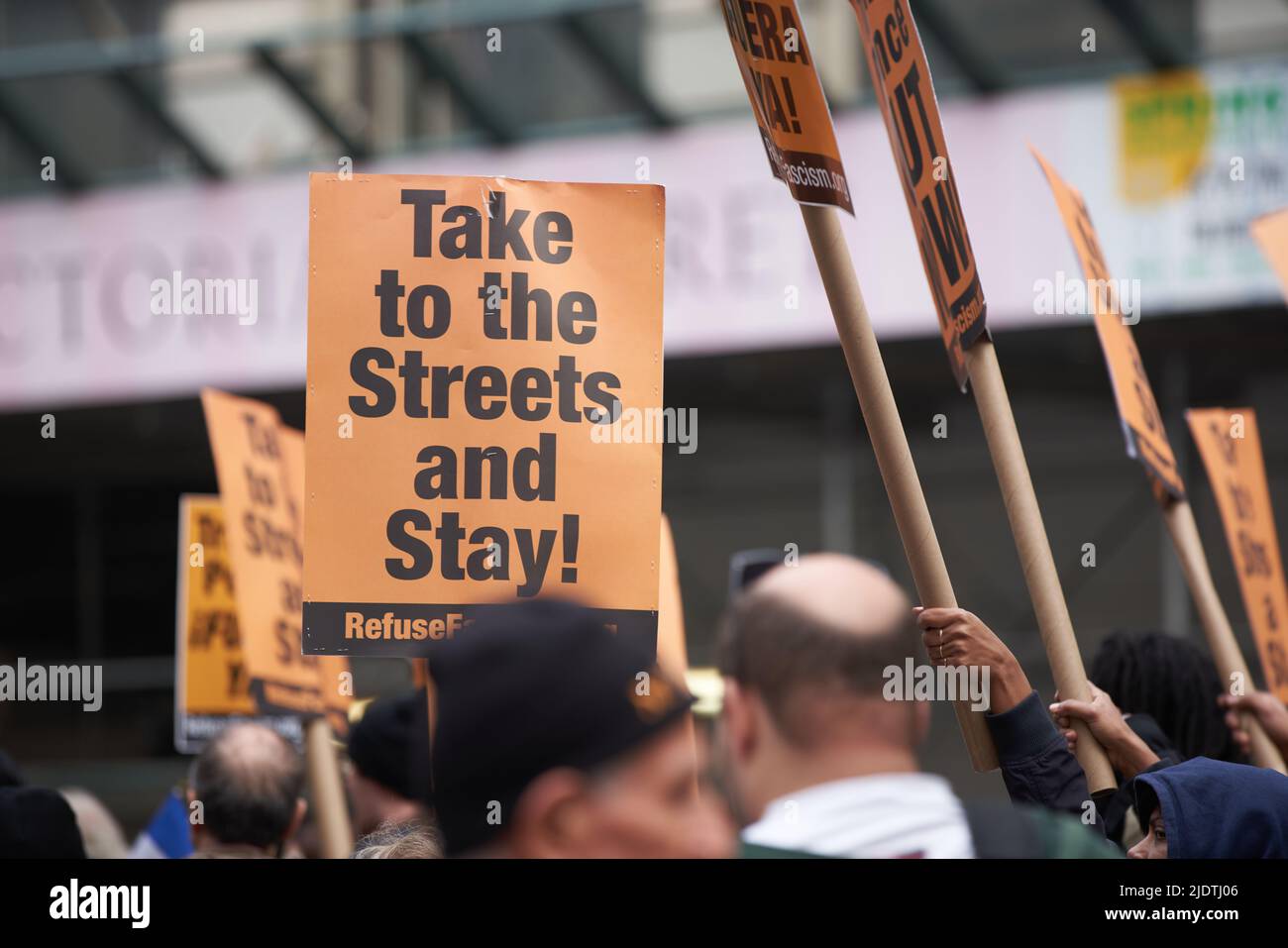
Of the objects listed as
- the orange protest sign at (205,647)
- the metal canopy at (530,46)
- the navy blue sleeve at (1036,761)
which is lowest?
the navy blue sleeve at (1036,761)

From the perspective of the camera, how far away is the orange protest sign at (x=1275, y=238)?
5340 mm

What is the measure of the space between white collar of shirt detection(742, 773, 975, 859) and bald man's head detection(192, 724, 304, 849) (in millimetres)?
2514

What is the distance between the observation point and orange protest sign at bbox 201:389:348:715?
5.42 metres

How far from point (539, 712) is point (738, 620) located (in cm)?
38

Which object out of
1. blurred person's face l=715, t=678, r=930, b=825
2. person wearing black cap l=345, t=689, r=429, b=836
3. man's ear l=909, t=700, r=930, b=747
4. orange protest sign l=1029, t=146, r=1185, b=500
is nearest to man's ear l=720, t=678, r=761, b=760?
blurred person's face l=715, t=678, r=930, b=825

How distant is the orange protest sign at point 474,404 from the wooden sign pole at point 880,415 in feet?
1.68

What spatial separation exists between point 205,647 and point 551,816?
17.0 feet

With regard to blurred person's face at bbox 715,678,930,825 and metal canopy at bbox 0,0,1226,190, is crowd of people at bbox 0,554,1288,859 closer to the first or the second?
blurred person's face at bbox 715,678,930,825

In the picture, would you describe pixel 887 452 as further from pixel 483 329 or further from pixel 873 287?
pixel 873 287

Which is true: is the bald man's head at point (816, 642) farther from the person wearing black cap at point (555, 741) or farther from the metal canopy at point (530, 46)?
the metal canopy at point (530, 46)

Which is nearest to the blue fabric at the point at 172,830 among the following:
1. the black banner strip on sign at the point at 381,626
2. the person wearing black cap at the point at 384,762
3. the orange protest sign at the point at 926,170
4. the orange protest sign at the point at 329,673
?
the orange protest sign at the point at 329,673

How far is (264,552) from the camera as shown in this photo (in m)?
5.57

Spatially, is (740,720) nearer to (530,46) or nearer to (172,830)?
(172,830)

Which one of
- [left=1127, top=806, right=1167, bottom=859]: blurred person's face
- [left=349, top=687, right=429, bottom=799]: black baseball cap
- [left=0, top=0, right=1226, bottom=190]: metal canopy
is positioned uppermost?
[left=0, top=0, right=1226, bottom=190]: metal canopy
